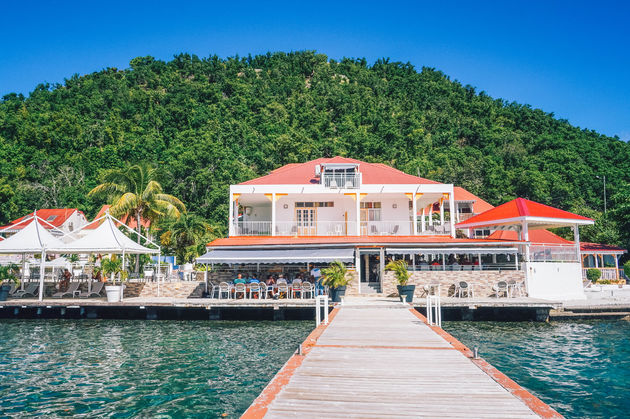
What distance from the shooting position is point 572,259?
76.4 ft

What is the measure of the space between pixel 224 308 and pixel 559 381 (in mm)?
12973

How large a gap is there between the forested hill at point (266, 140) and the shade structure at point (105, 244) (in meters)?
22.7

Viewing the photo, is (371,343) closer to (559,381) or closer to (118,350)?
(559,381)

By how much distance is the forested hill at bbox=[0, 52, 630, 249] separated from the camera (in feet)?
169

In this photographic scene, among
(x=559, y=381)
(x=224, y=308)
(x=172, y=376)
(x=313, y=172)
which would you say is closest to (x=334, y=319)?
(x=172, y=376)

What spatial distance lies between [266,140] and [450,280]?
40.3 meters

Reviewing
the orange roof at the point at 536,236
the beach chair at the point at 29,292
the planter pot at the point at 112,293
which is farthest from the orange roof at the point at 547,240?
the beach chair at the point at 29,292

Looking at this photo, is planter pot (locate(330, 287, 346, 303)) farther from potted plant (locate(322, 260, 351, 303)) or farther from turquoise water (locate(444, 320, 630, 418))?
turquoise water (locate(444, 320, 630, 418))

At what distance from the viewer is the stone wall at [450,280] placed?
21188mm

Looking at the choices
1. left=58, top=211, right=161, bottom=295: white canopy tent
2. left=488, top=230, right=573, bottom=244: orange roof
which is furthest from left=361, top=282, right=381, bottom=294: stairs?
left=488, top=230, right=573, bottom=244: orange roof

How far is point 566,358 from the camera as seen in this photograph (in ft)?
41.0

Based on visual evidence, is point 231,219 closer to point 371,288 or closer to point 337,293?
point 371,288

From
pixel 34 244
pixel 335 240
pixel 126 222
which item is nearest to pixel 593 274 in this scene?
pixel 335 240

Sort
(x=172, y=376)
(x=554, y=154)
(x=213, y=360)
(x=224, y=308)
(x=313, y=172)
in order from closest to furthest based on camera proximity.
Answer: (x=172, y=376) → (x=213, y=360) → (x=224, y=308) → (x=313, y=172) → (x=554, y=154)
